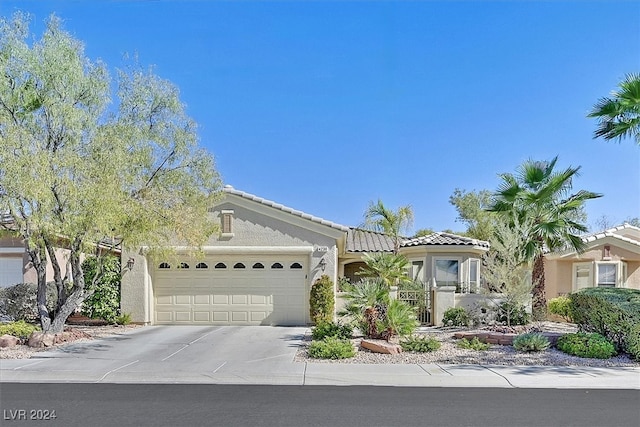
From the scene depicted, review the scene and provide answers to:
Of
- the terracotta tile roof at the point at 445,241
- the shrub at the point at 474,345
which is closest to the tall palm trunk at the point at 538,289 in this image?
the terracotta tile roof at the point at 445,241

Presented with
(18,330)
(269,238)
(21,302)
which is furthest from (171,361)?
(21,302)

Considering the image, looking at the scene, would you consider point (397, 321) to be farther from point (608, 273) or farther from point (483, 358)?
point (608, 273)

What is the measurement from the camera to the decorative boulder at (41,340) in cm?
1188

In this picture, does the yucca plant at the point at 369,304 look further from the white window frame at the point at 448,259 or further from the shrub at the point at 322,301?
the white window frame at the point at 448,259

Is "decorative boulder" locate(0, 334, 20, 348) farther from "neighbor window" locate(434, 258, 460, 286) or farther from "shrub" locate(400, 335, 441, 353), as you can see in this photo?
"neighbor window" locate(434, 258, 460, 286)

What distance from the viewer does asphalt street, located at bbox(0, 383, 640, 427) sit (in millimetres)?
6609

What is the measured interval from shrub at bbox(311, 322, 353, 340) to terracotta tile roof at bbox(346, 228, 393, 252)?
6433 millimetres

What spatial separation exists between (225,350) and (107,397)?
4482 millimetres

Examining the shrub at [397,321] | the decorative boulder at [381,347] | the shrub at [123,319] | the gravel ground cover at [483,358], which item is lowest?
the shrub at [123,319]

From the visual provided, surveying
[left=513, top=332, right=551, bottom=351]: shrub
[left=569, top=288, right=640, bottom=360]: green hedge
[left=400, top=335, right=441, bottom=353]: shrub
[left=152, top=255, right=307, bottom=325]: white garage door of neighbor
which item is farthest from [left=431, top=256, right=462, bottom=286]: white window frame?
[left=400, top=335, right=441, bottom=353]: shrub

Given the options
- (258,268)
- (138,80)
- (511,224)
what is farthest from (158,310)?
(511,224)

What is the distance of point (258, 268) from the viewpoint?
17188 millimetres

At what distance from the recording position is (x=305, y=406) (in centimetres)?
728

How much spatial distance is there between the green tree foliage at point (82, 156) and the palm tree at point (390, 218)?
9519mm
